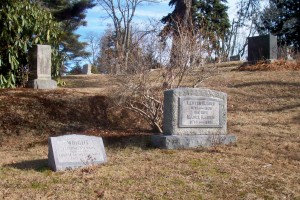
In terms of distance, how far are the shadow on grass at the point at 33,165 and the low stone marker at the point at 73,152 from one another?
0.16 metres

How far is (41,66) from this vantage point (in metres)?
15.2

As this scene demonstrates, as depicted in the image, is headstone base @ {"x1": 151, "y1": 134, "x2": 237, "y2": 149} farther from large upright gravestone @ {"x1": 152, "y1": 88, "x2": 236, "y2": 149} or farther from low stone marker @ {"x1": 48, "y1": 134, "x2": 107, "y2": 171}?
low stone marker @ {"x1": 48, "y1": 134, "x2": 107, "y2": 171}

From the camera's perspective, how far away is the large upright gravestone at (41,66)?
1487cm

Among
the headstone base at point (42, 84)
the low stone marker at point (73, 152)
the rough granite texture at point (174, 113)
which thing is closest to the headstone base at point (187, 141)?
the rough granite texture at point (174, 113)

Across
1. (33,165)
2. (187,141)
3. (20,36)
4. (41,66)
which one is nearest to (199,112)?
(187,141)

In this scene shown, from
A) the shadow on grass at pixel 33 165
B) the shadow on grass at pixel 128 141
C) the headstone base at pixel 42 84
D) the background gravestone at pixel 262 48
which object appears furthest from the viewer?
the background gravestone at pixel 262 48

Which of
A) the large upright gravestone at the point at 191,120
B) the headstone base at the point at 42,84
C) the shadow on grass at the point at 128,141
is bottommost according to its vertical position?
the shadow on grass at the point at 128,141

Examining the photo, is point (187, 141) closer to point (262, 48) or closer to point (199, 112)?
point (199, 112)

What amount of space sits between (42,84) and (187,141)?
7.24 meters

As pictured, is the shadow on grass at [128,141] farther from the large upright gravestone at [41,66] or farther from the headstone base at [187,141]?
the large upright gravestone at [41,66]

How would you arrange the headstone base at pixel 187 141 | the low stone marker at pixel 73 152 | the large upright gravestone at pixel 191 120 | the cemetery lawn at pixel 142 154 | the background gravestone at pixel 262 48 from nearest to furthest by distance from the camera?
the cemetery lawn at pixel 142 154 < the low stone marker at pixel 73 152 < the headstone base at pixel 187 141 < the large upright gravestone at pixel 191 120 < the background gravestone at pixel 262 48

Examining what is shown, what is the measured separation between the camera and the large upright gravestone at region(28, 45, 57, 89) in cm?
1487

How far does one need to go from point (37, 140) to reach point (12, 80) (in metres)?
5.18

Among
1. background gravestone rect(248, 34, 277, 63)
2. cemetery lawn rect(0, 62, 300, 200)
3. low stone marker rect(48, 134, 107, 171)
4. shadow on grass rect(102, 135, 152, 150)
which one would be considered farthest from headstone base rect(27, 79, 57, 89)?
background gravestone rect(248, 34, 277, 63)
